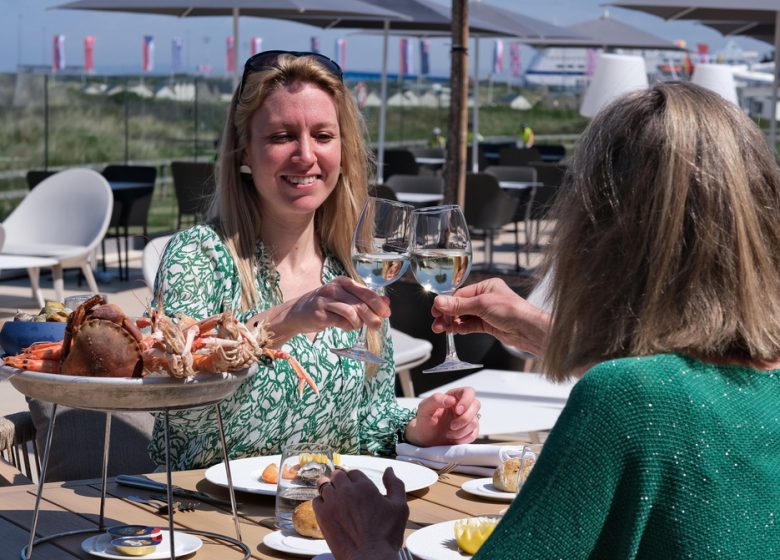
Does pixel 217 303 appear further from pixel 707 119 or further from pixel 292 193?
pixel 707 119

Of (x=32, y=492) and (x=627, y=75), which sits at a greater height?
(x=627, y=75)

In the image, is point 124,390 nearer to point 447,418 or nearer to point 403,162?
point 447,418

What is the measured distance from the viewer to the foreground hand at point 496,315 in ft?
6.93

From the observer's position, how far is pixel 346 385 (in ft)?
8.46

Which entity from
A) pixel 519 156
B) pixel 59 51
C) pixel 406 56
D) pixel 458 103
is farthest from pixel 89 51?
pixel 458 103

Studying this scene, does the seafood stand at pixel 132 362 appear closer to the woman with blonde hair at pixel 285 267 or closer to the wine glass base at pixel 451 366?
the wine glass base at pixel 451 366

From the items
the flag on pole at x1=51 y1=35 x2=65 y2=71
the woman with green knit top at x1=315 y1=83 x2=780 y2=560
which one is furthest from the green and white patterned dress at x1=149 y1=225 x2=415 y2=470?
the flag on pole at x1=51 y1=35 x2=65 y2=71

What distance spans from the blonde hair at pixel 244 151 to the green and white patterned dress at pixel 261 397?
1.6 inches

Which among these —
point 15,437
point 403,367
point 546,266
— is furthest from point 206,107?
point 546,266

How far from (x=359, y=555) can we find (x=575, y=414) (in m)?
0.41

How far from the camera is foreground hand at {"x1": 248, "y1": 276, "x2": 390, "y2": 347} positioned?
1948 mm

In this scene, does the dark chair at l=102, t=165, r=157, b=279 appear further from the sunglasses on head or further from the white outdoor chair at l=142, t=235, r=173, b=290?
the sunglasses on head

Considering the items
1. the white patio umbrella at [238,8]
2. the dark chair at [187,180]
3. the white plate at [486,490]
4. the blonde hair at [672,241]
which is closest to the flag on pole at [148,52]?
the white patio umbrella at [238,8]

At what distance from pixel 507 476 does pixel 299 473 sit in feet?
1.61
